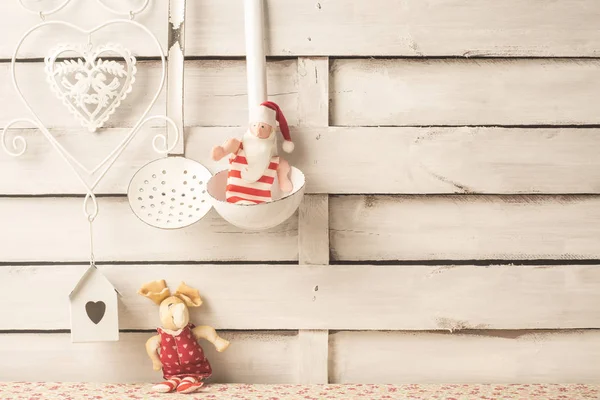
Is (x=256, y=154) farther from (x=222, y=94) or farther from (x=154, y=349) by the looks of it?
(x=154, y=349)

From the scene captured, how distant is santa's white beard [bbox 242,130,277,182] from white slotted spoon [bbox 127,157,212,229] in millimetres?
103

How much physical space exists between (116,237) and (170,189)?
0.48ft

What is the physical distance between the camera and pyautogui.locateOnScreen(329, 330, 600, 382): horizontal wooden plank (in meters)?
1.14

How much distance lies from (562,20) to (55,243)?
3.19 ft

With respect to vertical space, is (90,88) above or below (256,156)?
above

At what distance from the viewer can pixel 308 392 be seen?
1.10 m

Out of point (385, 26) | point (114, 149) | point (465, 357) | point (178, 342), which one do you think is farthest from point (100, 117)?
point (465, 357)

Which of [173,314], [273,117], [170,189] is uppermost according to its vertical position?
[273,117]

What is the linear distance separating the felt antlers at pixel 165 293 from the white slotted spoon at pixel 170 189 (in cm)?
13

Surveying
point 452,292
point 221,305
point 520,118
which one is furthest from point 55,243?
point 520,118

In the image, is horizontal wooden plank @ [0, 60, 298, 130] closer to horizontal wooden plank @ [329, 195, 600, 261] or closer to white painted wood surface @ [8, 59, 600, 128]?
white painted wood surface @ [8, 59, 600, 128]

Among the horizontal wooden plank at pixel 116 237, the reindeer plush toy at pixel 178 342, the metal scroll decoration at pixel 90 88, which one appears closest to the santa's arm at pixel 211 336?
the reindeer plush toy at pixel 178 342

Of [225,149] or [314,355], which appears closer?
[225,149]

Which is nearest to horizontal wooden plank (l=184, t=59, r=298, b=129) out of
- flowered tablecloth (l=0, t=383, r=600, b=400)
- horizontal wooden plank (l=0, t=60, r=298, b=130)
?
horizontal wooden plank (l=0, t=60, r=298, b=130)
